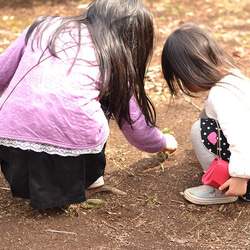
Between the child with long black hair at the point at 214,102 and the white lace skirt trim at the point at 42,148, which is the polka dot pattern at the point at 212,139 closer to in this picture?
the child with long black hair at the point at 214,102

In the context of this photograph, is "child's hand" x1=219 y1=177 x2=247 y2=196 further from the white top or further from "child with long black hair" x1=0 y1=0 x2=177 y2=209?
"child with long black hair" x1=0 y1=0 x2=177 y2=209

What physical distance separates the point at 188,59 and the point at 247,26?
10.4 feet

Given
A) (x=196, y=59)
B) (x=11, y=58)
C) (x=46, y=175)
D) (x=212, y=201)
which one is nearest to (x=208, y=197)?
(x=212, y=201)

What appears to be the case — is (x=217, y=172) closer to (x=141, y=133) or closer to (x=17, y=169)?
(x=141, y=133)

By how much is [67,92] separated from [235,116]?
81 cm

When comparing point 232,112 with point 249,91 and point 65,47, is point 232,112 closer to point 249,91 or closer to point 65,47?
point 249,91

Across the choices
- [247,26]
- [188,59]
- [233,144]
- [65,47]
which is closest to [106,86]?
[65,47]

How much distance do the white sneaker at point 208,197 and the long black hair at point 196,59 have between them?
1.85 ft

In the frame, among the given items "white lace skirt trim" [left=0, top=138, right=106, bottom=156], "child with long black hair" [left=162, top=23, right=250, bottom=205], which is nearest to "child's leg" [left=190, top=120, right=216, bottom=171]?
"child with long black hair" [left=162, top=23, right=250, bottom=205]

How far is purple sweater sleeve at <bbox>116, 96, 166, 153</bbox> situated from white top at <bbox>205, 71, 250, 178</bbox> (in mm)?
369

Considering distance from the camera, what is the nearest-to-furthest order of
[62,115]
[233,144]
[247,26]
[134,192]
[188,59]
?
[62,115] < [233,144] < [188,59] < [134,192] < [247,26]

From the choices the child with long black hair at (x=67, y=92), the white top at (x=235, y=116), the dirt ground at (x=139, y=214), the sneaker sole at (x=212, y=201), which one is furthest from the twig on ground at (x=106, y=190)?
the white top at (x=235, y=116)

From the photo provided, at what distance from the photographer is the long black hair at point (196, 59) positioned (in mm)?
2260

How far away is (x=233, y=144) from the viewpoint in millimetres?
2094
